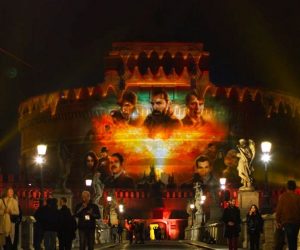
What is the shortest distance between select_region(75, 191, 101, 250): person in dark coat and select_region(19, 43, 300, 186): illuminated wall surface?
55.0 metres

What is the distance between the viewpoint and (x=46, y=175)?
240ft

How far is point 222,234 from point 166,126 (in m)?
45.6

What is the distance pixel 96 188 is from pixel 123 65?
43078mm

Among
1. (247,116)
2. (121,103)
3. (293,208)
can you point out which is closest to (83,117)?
(121,103)

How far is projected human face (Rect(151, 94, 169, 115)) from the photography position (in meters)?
73.4

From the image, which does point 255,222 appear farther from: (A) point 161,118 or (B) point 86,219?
(A) point 161,118

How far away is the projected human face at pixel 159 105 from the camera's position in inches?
2891

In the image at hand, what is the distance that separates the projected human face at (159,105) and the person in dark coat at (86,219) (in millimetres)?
58111

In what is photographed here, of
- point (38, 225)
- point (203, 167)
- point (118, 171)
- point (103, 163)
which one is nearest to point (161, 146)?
point (203, 167)

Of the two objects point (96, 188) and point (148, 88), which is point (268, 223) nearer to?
point (96, 188)

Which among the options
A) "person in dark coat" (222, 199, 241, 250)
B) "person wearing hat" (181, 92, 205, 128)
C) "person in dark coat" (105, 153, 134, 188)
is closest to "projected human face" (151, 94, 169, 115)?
"person wearing hat" (181, 92, 205, 128)

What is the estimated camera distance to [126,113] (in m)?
73.9

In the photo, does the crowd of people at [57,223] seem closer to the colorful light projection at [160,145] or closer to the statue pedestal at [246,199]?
the statue pedestal at [246,199]

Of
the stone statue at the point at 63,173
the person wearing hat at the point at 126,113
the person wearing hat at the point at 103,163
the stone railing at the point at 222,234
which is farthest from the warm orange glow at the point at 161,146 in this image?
the stone statue at the point at 63,173
